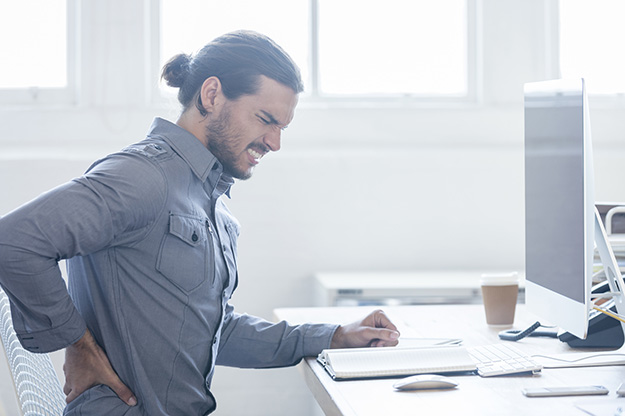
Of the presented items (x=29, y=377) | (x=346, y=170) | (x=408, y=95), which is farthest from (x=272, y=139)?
(x=408, y=95)

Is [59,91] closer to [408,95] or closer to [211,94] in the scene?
[408,95]

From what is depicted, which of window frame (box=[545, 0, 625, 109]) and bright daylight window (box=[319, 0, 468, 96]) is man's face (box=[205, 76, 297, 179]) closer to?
bright daylight window (box=[319, 0, 468, 96])

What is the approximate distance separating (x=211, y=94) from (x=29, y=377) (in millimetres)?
648

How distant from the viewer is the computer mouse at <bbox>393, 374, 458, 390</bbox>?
1.12 meters

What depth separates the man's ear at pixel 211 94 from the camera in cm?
150

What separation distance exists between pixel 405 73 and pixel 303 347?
6.57 feet

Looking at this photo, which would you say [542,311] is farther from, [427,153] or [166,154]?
[427,153]

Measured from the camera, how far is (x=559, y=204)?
130cm

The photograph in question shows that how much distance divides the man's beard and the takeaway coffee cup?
657 mm

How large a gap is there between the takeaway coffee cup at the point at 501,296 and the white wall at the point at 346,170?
4.37ft

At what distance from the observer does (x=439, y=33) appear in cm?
323

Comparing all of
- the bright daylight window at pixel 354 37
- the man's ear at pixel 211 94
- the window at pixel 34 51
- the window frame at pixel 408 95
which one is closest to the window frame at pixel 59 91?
the window at pixel 34 51

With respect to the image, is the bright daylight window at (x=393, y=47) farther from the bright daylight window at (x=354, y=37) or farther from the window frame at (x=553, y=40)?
the window frame at (x=553, y=40)

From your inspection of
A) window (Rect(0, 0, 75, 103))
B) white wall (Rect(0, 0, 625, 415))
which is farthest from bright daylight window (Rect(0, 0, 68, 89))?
white wall (Rect(0, 0, 625, 415))
